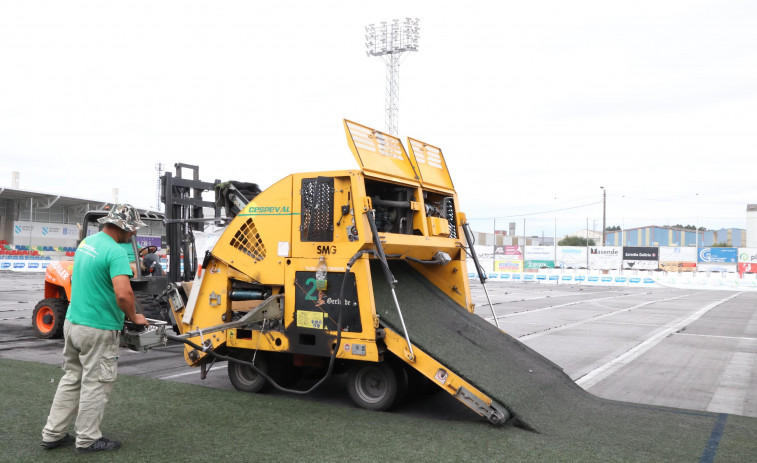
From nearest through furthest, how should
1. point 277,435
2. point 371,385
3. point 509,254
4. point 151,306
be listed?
1. point 277,435
2. point 371,385
3. point 151,306
4. point 509,254

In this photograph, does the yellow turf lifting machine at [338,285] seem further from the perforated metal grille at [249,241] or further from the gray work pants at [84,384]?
the gray work pants at [84,384]

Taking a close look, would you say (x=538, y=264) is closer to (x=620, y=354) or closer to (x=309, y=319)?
(x=620, y=354)

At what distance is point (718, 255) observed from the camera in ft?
164

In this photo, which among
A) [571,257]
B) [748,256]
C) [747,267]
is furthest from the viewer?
[571,257]

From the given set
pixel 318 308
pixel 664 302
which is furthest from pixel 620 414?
pixel 664 302

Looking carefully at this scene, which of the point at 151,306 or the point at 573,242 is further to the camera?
the point at 573,242

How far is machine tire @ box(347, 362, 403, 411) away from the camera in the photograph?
6.29 meters

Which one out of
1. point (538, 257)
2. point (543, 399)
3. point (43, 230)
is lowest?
point (543, 399)

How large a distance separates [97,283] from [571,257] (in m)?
50.8

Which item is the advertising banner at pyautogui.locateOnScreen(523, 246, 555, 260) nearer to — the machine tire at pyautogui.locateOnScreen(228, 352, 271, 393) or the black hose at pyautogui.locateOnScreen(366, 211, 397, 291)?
the machine tire at pyautogui.locateOnScreen(228, 352, 271, 393)

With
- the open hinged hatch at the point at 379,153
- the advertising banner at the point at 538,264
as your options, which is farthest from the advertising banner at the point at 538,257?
the open hinged hatch at the point at 379,153

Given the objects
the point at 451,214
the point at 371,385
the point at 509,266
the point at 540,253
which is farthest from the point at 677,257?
the point at 371,385

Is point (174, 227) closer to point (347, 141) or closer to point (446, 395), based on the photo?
point (347, 141)

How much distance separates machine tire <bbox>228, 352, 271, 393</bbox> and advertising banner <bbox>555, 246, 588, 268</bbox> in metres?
46.8
